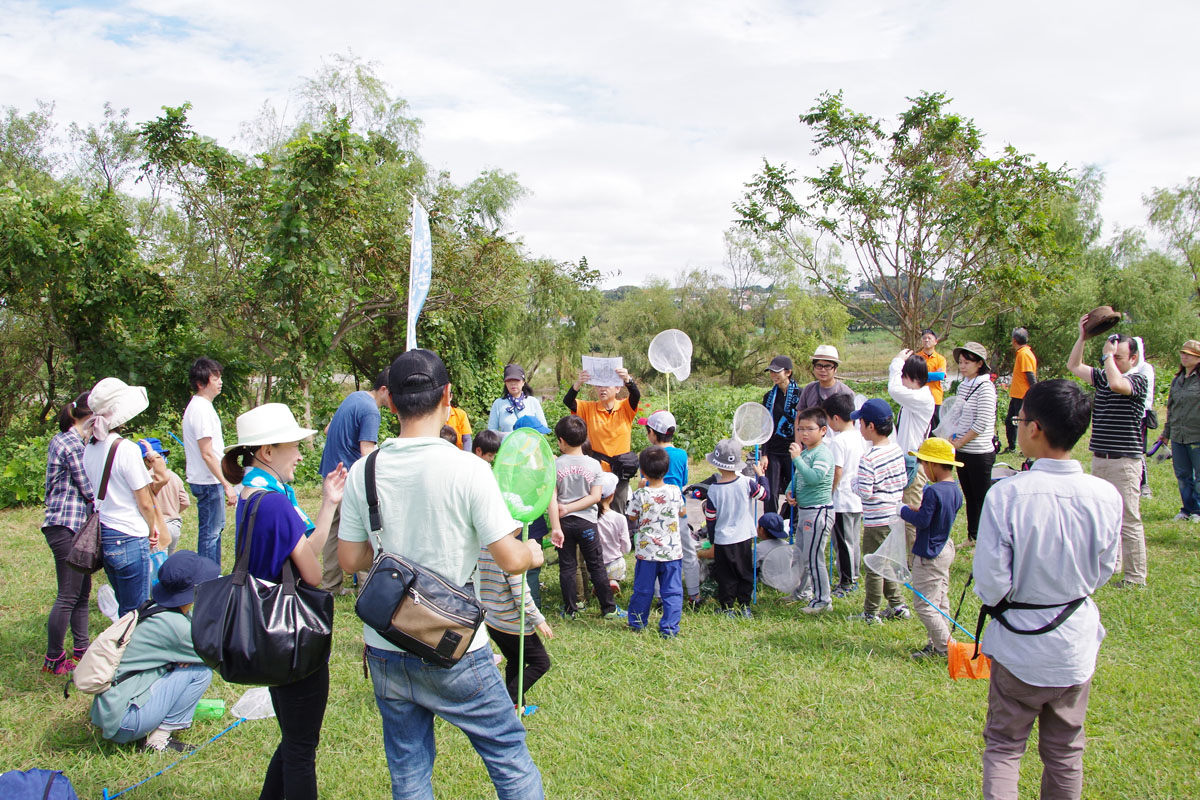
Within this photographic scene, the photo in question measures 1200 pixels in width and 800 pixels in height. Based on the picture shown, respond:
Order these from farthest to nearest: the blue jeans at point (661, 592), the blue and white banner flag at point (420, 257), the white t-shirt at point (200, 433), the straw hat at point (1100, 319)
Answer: the white t-shirt at point (200, 433) → the blue and white banner flag at point (420, 257) → the blue jeans at point (661, 592) → the straw hat at point (1100, 319)

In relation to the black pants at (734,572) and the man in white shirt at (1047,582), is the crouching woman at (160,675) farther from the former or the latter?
the man in white shirt at (1047,582)

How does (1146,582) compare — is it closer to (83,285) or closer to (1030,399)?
(1030,399)

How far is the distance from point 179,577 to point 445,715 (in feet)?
7.26

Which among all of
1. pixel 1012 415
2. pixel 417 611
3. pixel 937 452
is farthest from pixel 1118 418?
pixel 417 611

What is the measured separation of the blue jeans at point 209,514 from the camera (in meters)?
5.41

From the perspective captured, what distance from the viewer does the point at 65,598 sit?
14.4ft

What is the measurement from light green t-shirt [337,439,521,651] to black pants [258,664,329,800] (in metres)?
0.53

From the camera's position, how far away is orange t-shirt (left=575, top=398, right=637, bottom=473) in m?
6.44

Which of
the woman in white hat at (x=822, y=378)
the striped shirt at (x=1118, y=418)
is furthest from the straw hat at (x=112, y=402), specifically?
the striped shirt at (x=1118, y=418)

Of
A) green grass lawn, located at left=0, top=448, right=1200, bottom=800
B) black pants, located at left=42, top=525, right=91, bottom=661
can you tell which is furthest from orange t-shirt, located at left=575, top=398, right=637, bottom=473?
black pants, located at left=42, top=525, right=91, bottom=661

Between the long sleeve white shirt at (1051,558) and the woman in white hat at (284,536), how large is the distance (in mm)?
2433

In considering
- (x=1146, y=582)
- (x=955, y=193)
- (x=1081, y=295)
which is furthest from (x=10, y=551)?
(x=1081, y=295)

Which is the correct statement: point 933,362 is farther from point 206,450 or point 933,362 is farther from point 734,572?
point 206,450

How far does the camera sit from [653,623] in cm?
521
